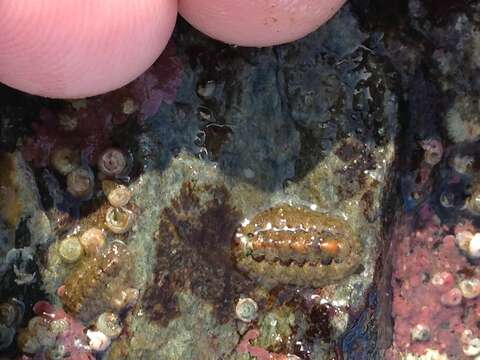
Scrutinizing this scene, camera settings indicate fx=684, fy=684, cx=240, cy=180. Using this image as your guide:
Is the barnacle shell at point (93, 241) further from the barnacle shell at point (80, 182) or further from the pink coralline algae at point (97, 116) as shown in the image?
the pink coralline algae at point (97, 116)

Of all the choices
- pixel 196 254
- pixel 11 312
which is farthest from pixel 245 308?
pixel 11 312

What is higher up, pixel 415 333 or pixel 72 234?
pixel 72 234

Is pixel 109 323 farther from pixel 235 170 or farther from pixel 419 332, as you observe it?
pixel 419 332

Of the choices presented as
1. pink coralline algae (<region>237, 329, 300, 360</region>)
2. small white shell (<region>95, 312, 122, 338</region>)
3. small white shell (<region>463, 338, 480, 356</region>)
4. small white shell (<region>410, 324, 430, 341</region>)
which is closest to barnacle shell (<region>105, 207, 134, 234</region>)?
small white shell (<region>95, 312, 122, 338</region>)

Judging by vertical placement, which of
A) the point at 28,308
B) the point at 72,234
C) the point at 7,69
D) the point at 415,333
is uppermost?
the point at 7,69

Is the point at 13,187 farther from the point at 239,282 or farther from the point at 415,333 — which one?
the point at 415,333

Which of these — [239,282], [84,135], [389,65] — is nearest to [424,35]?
[389,65]

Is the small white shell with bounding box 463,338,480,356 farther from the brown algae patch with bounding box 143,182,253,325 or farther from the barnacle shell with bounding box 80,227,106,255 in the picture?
the barnacle shell with bounding box 80,227,106,255

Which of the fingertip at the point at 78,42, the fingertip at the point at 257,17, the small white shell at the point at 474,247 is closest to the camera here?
the fingertip at the point at 78,42

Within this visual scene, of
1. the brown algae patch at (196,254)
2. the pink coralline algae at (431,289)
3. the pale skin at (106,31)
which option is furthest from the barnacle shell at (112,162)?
the pink coralline algae at (431,289)
